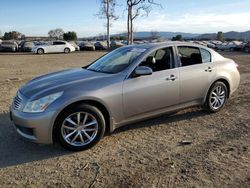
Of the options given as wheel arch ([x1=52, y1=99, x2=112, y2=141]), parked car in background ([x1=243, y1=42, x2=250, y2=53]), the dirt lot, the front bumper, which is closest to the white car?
parked car in background ([x1=243, y1=42, x2=250, y2=53])

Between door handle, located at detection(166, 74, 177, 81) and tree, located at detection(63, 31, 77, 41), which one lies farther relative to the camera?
tree, located at detection(63, 31, 77, 41)

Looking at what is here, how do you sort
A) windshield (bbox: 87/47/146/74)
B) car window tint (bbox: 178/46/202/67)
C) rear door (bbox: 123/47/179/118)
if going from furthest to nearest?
car window tint (bbox: 178/46/202/67), windshield (bbox: 87/47/146/74), rear door (bbox: 123/47/179/118)

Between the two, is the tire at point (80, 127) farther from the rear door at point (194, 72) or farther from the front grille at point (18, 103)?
the rear door at point (194, 72)

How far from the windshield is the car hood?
253mm

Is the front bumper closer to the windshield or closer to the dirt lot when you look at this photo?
the dirt lot

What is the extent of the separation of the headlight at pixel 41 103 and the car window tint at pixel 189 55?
2.62m

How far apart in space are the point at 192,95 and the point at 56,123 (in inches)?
112

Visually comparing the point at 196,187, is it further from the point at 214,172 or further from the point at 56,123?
the point at 56,123

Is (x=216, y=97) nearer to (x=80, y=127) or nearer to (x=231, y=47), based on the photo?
(x=80, y=127)

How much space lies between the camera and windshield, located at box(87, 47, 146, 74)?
563cm

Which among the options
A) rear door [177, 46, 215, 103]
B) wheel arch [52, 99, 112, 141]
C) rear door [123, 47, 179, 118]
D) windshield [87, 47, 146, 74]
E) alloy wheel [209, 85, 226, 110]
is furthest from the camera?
alloy wheel [209, 85, 226, 110]

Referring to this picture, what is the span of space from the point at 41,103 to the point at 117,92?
3.97ft

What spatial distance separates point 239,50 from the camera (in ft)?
144

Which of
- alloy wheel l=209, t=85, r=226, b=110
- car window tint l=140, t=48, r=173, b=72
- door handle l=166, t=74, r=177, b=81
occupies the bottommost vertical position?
alloy wheel l=209, t=85, r=226, b=110
